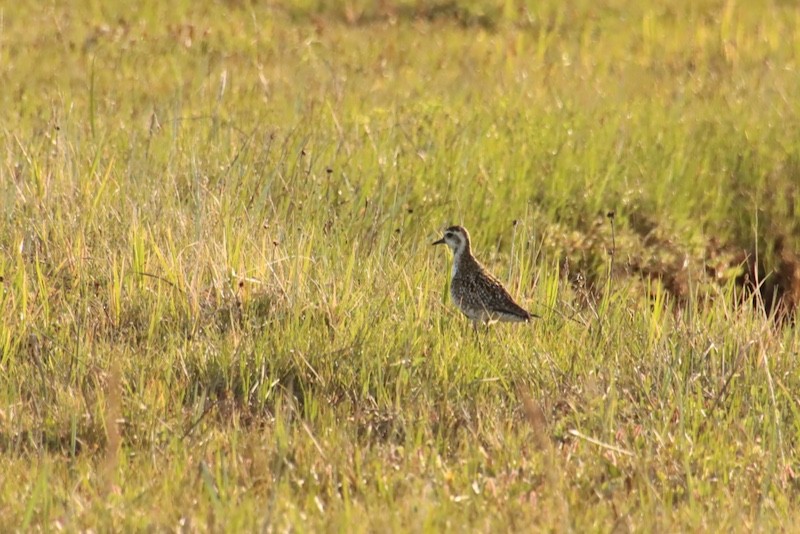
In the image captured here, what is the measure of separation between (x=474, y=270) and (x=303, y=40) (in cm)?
617

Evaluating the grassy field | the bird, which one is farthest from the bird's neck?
the grassy field

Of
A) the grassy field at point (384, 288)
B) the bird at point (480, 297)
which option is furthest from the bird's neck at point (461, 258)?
the grassy field at point (384, 288)

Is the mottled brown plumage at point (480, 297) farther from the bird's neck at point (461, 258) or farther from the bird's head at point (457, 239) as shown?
the bird's head at point (457, 239)

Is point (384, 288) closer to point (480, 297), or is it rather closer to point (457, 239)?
point (480, 297)

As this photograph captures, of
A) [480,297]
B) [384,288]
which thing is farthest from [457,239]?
[480,297]

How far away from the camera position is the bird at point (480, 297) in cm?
607

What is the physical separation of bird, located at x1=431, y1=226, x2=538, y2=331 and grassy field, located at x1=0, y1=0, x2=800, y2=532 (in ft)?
0.30

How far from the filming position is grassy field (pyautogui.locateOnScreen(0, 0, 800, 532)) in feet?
15.1

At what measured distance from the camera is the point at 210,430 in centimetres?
500

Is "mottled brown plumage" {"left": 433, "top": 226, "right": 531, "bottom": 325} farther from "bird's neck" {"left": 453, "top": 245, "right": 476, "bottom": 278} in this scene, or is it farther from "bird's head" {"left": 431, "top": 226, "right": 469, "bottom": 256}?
"bird's head" {"left": 431, "top": 226, "right": 469, "bottom": 256}

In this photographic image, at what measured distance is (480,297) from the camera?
6102mm

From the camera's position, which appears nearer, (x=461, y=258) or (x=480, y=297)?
(x=480, y=297)

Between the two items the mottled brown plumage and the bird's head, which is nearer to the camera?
the mottled brown plumage

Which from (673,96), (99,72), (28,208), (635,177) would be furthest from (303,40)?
(28,208)
